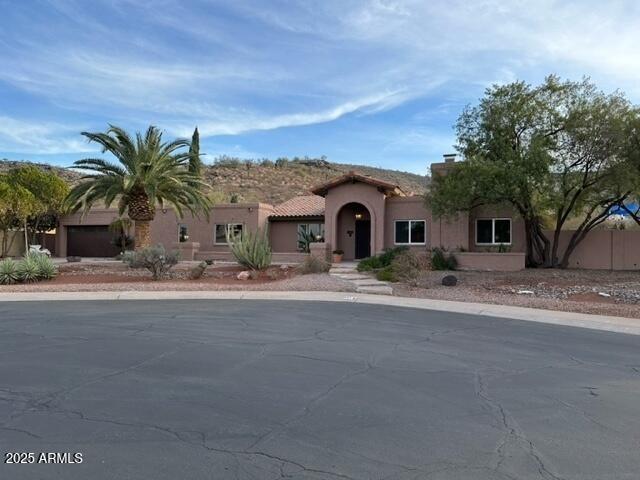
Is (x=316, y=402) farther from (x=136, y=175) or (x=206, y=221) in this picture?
(x=206, y=221)

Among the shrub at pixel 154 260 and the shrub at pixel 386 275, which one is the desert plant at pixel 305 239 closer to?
the shrub at pixel 386 275

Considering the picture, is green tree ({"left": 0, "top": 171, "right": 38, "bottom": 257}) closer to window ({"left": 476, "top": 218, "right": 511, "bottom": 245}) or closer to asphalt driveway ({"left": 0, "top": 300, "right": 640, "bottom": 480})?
asphalt driveway ({"left": 0, "top": 300, "right": 640, "bottom": 480})

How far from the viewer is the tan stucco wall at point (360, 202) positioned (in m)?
29.0

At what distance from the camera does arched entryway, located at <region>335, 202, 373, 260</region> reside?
31.5 metres

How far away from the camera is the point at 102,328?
10.8 metres

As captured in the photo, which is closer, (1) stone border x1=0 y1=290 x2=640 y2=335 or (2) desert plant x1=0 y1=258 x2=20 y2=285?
(1) stone border x1=0 y1=290 x2=640 y2=335

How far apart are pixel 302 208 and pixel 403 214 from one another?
789 centimetres

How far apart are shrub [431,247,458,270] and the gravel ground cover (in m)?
1.83

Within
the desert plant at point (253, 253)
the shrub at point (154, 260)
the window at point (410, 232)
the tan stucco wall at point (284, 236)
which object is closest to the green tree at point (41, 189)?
the tan stucco wall at point (284, 236)

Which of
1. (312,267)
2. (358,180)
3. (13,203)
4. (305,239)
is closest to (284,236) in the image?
(305,239)

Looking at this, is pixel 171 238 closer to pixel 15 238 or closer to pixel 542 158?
pixel 15 238

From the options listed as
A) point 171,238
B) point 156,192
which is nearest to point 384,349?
point 156,192

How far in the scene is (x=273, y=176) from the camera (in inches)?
2980

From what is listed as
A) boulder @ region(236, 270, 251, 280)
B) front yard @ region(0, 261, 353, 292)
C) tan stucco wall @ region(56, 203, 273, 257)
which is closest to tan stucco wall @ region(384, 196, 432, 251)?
front yard @ region(0, 261, 353, 292)
